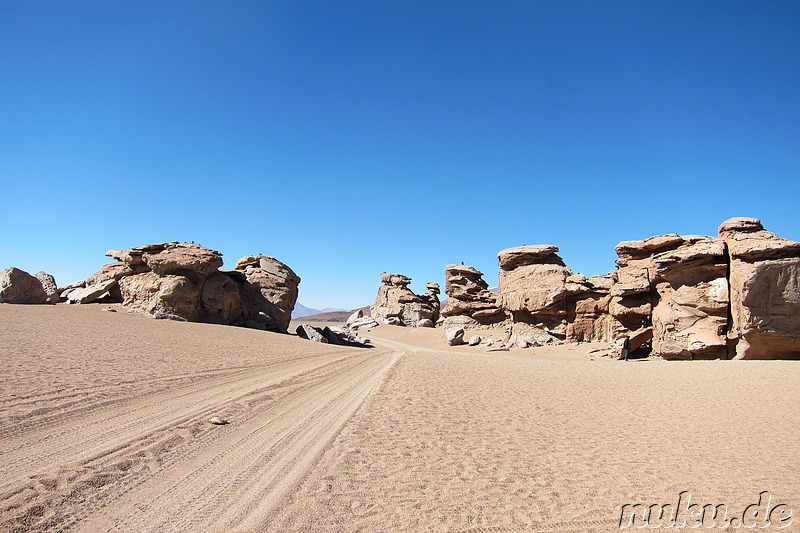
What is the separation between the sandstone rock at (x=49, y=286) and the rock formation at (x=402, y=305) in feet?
126

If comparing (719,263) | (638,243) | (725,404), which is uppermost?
(638,243)

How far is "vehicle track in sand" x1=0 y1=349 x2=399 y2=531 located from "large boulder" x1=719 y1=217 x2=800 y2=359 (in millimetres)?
21264

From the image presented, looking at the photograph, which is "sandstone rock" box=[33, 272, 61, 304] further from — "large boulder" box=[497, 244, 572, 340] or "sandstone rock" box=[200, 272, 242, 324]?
"large boulder" box=[497, 244, 572, 340]

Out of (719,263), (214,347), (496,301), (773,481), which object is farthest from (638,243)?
(214,347)

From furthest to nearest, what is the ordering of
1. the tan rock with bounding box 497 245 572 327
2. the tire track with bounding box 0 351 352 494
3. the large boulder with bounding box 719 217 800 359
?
the tan rock with bounding box 497 245 572 327 → the large boulder with bounding box 719 217 800 359 → the tire track with bounding box 0 351 352 494

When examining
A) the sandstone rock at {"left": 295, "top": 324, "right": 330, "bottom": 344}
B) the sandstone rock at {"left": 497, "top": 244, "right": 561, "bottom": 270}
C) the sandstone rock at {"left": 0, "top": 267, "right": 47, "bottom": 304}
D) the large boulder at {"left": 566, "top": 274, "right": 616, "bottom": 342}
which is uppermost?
the sandstone rock at {"left": 497, "top": 244, "right": 561, "bottom": 270}

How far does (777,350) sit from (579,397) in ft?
51.4

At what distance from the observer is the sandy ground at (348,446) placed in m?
4.91

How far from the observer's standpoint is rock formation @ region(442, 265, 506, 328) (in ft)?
138

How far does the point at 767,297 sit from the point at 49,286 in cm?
4742

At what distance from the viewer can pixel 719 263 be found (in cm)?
2306

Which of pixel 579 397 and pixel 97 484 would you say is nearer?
pixel 97 484

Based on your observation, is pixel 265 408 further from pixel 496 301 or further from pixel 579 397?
pixel 496 301

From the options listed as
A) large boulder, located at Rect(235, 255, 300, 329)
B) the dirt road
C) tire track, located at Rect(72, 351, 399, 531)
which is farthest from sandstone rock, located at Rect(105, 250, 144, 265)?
tire track, located at Rect(72, 351, 399, 531)
